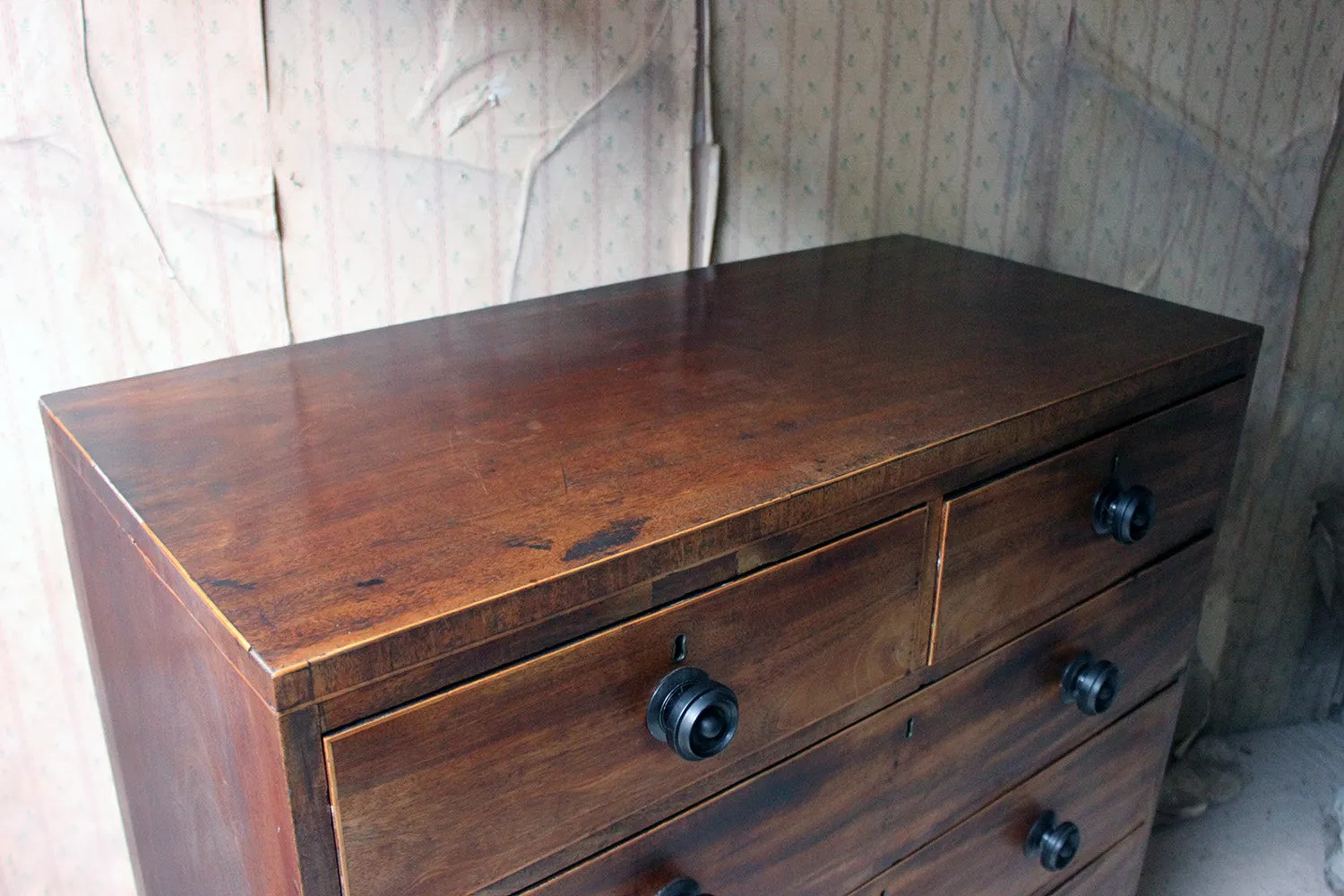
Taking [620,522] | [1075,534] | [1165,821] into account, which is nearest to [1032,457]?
[1075,534]

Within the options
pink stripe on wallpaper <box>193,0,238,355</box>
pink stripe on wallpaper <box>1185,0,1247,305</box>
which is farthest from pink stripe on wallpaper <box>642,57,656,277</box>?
pink stripe on wallpaper <box>1185,0,1247,305</box>

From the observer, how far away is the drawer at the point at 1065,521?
0.89m

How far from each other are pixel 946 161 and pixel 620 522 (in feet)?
3.40

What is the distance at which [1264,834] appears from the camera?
6.31 ft

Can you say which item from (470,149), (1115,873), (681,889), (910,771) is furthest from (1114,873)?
(470,149)

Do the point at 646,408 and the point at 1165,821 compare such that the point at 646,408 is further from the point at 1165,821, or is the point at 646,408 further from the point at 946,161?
the point at 1165,821

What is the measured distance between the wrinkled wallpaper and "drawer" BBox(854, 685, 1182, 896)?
69 cm

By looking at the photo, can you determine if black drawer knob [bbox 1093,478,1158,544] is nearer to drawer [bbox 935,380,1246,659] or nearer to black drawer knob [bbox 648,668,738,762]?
drawer [bbox 935,380,1246,659]

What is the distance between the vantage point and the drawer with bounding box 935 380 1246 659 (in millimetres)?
893

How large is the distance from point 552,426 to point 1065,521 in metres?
0.43

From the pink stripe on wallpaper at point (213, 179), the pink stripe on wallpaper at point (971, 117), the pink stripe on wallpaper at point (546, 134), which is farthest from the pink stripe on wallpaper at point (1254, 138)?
the pink stripe on wallpaper at point (213, 179)

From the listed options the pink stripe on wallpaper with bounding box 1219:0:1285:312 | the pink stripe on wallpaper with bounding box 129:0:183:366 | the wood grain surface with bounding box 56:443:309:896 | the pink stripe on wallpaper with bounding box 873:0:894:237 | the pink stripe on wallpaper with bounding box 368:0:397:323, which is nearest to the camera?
the wood grain surface with bounding box 56:443:309:896

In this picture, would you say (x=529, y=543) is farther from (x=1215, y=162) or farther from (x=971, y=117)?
(x=1215, y=162)

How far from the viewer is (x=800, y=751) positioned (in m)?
0.85
